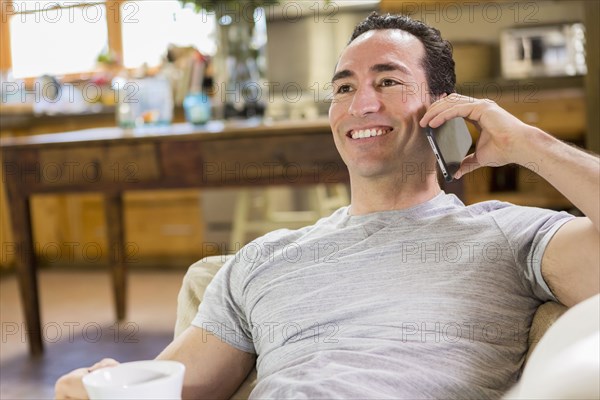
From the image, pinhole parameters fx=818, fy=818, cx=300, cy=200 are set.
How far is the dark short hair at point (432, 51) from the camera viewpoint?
4.57 feet

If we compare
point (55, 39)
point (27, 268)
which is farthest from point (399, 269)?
point (55, 39)

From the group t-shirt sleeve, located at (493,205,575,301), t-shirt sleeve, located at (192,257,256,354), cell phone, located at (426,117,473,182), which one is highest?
cell phone, located at (426,117,473,182)

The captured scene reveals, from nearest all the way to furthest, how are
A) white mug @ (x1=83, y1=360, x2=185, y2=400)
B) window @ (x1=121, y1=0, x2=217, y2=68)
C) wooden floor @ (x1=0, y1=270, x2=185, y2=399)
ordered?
white mug @ (x1=83, y1=360, x2=185, y2=400), wooden floor @ (x1=0, y1=270, x2=185, y2=399), window @ (x1=121, y1=0, x2=217, y2=68)

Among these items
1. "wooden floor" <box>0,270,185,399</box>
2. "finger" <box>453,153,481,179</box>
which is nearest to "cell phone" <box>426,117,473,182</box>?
"finger" <box>453,153,481,179</box>

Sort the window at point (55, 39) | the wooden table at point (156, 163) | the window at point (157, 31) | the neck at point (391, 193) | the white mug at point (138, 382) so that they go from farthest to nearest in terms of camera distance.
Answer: the window at point (55, 39)
the window at point (157, 31)
the wooden table at point (156, 163)
the neck at point (391, 193)
the white mug at point (138, 382)

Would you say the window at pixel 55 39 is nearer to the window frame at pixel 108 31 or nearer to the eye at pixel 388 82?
the window frame at pixel 108 31

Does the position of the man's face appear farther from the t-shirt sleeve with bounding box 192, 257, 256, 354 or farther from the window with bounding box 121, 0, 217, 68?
the window with bounding box 121, 0, 217, 68

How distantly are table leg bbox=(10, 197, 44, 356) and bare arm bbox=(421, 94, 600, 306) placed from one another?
2289mm

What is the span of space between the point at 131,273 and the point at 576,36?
2.90 m

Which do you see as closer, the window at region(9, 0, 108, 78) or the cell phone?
the cell phone

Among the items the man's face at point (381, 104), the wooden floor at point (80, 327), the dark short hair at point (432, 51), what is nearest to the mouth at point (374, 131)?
the man's face at point (381, 104)

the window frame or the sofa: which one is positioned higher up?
the window frame

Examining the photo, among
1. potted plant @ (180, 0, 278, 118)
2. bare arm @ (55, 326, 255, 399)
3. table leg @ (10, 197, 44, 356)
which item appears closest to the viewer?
bare arm @ (55, 326, 255, 399)

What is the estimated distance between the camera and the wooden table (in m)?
2.68
